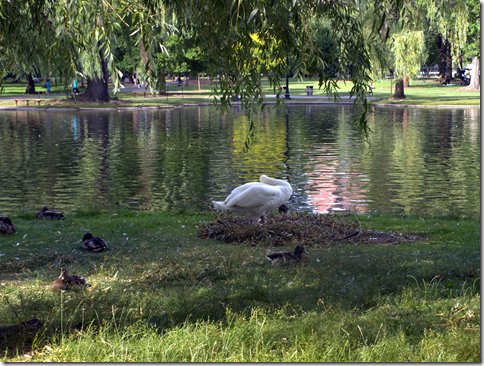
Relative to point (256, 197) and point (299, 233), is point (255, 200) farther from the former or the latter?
point (299, 233)

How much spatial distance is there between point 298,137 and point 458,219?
1704 centimetres

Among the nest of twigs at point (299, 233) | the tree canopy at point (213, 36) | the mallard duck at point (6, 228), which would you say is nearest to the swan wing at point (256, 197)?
the nest of twigs at point (299, 233)

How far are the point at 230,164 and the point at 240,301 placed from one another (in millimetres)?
14348

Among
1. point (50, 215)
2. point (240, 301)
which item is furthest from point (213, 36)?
point (50, 215)

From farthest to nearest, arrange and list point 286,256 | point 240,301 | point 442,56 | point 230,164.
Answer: point 442,56
point 230,164
point 286,256
point 240,301

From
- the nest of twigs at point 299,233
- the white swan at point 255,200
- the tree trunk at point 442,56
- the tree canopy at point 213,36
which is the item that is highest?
the tree trunk at point 442,56

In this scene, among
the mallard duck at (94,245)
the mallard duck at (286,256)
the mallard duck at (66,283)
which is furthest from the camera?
the mallard duck at (94,245)

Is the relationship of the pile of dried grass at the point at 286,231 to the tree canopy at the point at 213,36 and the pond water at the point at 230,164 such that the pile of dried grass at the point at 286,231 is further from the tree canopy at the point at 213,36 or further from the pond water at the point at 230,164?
the tree canopy at the point at 213,36

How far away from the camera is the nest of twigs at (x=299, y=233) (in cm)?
923

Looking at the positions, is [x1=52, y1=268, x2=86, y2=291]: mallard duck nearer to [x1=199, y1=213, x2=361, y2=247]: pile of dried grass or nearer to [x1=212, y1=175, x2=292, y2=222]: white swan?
[x1=199, y1=213, x2=361, y2=247]: pile of dried grass

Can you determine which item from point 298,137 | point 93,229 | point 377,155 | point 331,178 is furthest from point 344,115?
point 93,229

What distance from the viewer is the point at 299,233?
373 inches

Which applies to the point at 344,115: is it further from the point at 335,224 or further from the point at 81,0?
the point at 81,0

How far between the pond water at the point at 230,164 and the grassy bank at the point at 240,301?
2404 mm
